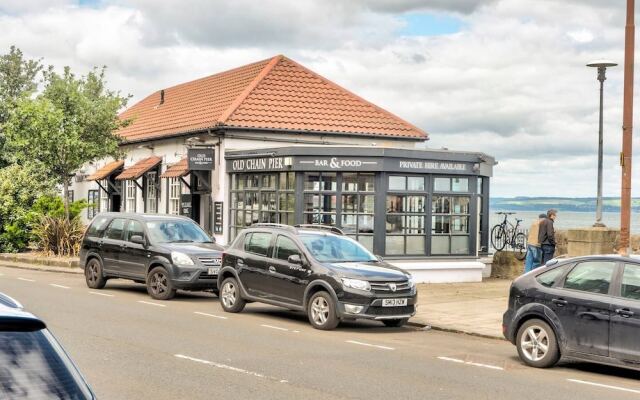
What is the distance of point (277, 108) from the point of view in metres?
30.3

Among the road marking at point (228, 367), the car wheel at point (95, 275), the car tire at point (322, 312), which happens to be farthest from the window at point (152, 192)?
the road marking at point (228, 367)

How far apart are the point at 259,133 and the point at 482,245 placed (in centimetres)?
811

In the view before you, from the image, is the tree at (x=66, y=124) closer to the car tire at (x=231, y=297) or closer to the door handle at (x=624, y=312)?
the car tire at (x=231, y=297)

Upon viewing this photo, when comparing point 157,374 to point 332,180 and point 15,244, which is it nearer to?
point 332,180

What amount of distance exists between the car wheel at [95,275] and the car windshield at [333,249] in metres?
6.87

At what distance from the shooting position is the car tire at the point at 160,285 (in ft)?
60.7

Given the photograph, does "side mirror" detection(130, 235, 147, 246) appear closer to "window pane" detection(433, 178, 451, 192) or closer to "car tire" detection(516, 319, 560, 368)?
"window pane" detection(433, 178, 451, 192)

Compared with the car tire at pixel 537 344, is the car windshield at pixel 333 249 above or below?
above

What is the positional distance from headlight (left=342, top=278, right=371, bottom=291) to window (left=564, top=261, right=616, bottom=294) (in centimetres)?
399

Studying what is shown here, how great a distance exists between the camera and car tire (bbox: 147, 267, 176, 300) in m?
18.5

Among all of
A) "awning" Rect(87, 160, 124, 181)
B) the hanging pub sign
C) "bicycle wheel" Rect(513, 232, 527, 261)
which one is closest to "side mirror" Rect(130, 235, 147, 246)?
the hanging pub sign

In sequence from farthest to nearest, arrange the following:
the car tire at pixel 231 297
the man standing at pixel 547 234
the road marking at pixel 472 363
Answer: the man standing at pixel 547 234 → the car tire at pixel 231 297 → the road marking at pixel 472 363

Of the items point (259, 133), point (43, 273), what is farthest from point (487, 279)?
point (43, 273)

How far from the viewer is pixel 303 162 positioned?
23.8 m
